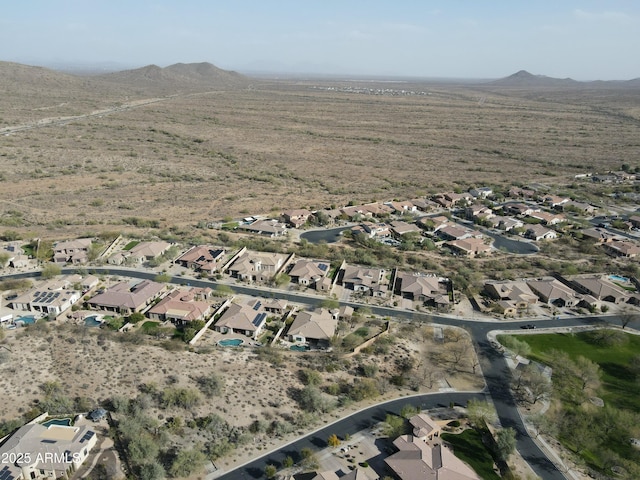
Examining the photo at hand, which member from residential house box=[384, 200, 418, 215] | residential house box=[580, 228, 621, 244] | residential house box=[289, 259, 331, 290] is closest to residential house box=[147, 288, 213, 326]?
residential house box=[289, 259, 331, 290]

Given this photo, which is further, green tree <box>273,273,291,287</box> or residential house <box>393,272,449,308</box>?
green tree <box>273,273,291,287</box>

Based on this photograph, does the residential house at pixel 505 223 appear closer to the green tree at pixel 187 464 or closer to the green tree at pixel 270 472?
the green tree at pixel 270 472

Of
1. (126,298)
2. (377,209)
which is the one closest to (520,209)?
(377,209)

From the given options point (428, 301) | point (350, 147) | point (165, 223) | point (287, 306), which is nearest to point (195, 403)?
point (287, 306)

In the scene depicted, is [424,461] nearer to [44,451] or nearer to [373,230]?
[44,451]

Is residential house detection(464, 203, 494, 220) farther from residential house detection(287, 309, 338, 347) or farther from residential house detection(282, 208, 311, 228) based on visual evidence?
residential house detection(287, 309, 338, 347)
